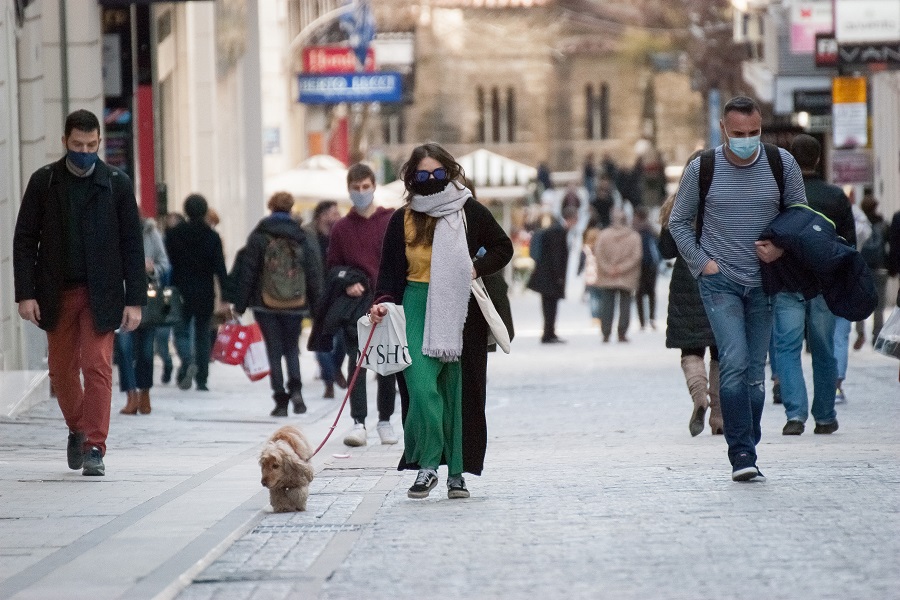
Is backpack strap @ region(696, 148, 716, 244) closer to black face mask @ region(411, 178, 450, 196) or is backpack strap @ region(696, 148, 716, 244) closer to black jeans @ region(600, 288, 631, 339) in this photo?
black face mask @ region(411, 178, 450, 196)

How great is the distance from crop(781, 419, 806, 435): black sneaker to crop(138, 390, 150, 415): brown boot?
545cm

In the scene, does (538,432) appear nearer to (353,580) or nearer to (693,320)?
(693,320)

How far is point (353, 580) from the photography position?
22.9 feet

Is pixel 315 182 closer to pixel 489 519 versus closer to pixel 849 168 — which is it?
pixel 849 168

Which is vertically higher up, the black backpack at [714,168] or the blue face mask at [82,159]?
the blue face mask at [82,159]

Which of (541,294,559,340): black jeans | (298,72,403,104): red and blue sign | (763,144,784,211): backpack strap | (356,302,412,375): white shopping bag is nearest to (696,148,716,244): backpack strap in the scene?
(763,144,784,211): backpack strap

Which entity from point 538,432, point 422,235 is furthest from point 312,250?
point 422,235

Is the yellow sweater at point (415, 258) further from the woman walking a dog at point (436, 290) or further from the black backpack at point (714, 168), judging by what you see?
the black backpack at point (714, 168)

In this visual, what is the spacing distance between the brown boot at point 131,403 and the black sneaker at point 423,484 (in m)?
6.39

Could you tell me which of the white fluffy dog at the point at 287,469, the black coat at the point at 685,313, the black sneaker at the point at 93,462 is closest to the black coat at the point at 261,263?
the black coat at the point at 685,313

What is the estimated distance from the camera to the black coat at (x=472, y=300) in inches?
365

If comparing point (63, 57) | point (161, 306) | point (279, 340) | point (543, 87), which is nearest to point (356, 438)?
point (279, 340)

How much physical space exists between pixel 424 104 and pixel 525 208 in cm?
4936

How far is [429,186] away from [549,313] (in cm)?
1705
